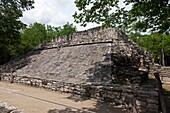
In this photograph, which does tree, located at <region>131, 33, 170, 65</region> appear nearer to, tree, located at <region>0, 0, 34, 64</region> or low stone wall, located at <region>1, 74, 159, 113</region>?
tree, located at <region>0, 0, 34, 64</region>

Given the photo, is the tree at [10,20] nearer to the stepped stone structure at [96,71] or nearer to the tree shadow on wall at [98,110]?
the stepped stone structure at [96,71]

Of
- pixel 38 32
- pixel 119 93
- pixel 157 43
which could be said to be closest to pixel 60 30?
pixel 38 32

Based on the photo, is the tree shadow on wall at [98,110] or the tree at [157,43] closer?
the tree shadow on wall at [98,110]

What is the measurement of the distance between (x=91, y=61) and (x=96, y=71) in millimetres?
1341

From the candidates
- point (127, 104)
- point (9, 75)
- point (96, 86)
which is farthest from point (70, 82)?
point (9, 75)

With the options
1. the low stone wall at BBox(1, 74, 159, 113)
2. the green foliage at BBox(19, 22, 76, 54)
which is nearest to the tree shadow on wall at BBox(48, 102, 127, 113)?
the low stone wall at BBox(1, 74, 159, 113)

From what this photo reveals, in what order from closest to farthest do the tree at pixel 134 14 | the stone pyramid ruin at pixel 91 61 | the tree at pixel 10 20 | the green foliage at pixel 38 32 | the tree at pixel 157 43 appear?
the tree at pixel 134 14
the stone pyramid ruin at pixel 91 61
the tree at pixel 10 20
the tree at pixel 157 43
the green foliage at pixel 38 32

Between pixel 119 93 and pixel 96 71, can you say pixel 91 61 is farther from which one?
pixel 119 93

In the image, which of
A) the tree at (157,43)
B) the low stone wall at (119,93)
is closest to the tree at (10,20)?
the low stone wall at (119,93)

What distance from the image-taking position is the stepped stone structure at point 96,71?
206 inches

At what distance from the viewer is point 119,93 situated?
5.58m

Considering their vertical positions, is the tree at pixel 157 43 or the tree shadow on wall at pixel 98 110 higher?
the tree at pixel 157 43

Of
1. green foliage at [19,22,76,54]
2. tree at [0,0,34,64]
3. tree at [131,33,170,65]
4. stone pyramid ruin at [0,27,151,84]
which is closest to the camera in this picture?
stone pyramid ruin at [0,27,151,84]

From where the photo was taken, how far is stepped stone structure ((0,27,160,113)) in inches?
206
